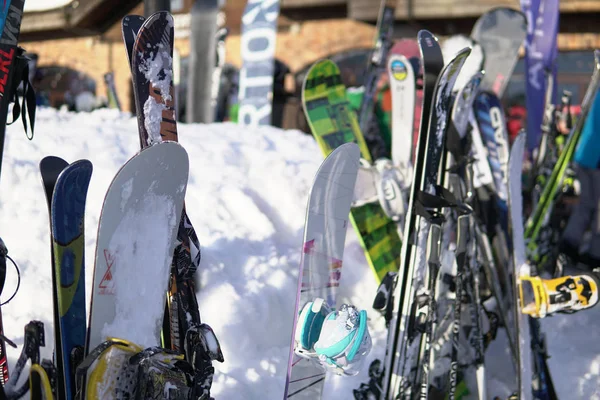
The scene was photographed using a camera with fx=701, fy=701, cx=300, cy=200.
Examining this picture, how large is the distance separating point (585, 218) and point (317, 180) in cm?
368

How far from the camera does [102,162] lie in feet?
14.5

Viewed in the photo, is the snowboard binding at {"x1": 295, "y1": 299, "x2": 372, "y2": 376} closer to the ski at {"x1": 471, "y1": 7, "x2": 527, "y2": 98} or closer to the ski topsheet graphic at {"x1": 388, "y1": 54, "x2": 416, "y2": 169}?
the ski topsheet graphic at {"x1": 388, "y1": 54, "x2": 416, "y2": 169}

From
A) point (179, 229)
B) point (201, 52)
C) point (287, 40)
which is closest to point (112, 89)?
point (201, 52)

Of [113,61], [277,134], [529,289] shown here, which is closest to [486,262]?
[529,289]

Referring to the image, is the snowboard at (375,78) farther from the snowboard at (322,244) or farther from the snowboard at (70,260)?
the snowboard at (70,260)

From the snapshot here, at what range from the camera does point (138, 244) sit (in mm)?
2480

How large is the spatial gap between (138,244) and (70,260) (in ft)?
0.77

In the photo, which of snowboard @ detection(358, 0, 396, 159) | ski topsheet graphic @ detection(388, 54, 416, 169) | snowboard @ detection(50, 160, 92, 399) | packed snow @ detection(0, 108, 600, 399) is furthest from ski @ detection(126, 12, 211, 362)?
snowboard @ detection(358, 0, 396, 159)

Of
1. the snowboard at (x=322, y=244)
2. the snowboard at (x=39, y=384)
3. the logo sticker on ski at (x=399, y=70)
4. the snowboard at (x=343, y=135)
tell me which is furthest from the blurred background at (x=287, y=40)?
the snowboard at (x=39, y=384)

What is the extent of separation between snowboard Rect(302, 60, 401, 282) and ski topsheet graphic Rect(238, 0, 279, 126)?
2.37 metres

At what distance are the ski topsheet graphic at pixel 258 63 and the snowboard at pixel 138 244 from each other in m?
4.78

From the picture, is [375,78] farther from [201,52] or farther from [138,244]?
[138,244]

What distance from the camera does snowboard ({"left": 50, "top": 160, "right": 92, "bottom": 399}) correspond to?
2316 mm

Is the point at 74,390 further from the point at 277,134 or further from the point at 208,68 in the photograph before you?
the point at 208,68
